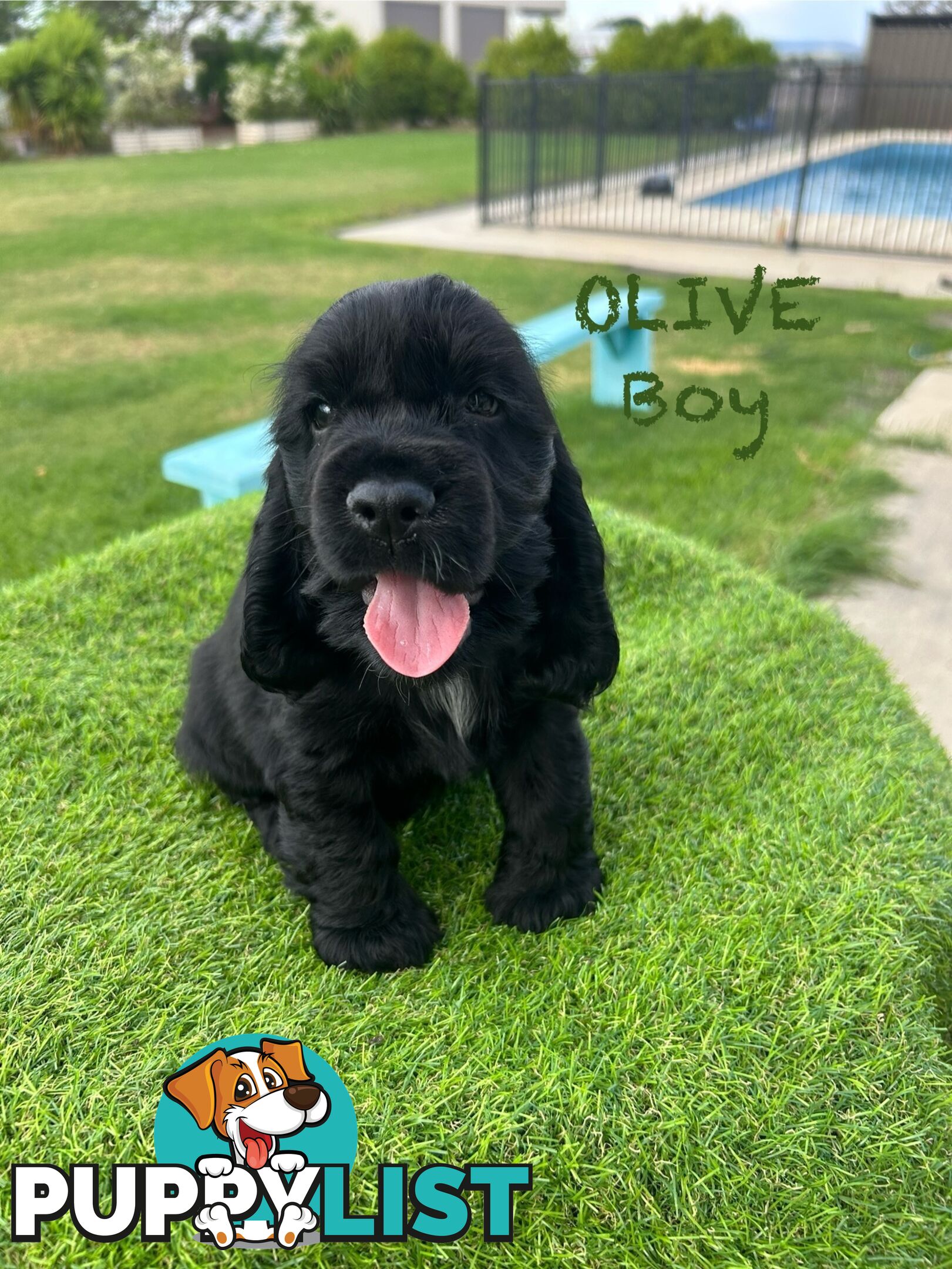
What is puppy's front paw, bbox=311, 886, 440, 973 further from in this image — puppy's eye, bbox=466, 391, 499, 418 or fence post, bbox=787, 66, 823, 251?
fence post, bbox=787, 66, 823, 251

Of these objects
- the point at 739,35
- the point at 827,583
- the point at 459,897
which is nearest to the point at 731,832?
the point at 459,897

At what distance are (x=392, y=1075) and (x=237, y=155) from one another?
23.1 metres

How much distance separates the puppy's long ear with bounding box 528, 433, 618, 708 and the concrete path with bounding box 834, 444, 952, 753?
167cm

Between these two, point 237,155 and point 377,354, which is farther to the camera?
point 237,155

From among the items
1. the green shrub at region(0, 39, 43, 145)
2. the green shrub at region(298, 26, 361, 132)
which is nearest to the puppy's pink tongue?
the green shrub at region(0, 39, 43, 145)

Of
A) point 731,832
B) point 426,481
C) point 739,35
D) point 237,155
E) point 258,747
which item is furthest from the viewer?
point 739,35

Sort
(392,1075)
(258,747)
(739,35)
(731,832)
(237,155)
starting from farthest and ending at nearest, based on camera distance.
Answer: (739,35)
(237,155)
(731,832)
(258,747)
(392,1075)

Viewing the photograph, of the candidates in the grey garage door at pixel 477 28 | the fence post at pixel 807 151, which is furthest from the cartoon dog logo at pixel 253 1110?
the grey garage door at pixel 477 28

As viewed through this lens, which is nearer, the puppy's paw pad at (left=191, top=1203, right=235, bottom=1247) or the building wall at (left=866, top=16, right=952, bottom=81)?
the puppy's paw pad at (left=191, top=1203, right=235, bottom=1247)

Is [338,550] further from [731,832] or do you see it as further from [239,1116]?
[731,832]

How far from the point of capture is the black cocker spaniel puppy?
1321 millimetres

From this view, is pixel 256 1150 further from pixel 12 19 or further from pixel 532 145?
pixel 12 19

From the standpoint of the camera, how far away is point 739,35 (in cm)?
2450

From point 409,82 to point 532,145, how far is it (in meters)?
20.0
